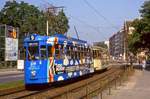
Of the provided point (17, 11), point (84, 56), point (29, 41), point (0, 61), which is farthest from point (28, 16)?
point (29, 41)

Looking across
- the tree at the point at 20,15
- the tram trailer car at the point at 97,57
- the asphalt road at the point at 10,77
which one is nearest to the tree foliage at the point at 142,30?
the tram trailer car at the point at 97,57

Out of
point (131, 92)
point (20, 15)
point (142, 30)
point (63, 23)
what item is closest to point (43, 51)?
point (131, 92)

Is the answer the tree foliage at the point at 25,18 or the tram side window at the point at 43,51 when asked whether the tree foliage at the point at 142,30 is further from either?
the tram side window at the point at 43,51

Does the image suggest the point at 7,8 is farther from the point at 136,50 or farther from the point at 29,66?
the point at 29,66

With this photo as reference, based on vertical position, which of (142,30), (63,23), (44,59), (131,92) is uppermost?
(63,23)

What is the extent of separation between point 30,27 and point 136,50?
39.3 m

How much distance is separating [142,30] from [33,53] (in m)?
44.5

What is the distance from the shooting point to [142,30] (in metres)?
67.8

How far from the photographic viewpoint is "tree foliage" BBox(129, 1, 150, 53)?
66.1 m

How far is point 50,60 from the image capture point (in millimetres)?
24812

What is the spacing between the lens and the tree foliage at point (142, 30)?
66062 millimetres

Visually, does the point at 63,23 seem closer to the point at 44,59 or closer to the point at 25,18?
the point at 25,18

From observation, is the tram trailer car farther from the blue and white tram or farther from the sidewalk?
the blue and white tram

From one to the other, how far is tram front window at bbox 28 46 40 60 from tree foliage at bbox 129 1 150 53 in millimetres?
41456
